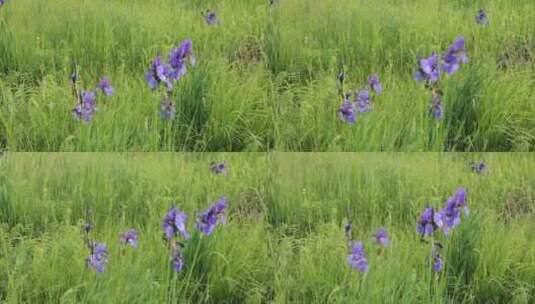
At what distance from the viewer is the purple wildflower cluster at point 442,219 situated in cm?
275

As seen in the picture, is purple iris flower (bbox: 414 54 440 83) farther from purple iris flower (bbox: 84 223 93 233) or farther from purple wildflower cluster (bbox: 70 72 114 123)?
purple iris flower (bbox: 84 223 93 233)

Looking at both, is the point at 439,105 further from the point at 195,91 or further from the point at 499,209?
the point at 195,91

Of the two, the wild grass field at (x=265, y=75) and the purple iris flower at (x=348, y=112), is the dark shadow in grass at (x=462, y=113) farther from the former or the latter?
the purple iris flower at (x=348, y=112)

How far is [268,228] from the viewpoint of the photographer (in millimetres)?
2809

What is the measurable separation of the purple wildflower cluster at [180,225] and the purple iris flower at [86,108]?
0.44m

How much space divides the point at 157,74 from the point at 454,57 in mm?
1073

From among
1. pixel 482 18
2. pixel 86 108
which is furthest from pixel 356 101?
pixel 86 108

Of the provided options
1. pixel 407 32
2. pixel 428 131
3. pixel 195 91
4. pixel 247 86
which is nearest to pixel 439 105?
pixel 428 131

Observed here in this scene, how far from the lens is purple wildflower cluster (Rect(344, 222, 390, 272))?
271 cm

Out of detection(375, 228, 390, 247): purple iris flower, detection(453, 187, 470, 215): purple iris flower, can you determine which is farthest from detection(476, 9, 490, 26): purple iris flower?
detection(375, 228, 390, 247): purple iris flower

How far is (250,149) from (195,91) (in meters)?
0.28

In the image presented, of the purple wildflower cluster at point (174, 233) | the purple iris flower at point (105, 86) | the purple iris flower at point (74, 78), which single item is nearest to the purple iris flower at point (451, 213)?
the purple wildflower cluster at point (174, 233)

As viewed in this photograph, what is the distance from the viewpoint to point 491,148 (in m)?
2.87

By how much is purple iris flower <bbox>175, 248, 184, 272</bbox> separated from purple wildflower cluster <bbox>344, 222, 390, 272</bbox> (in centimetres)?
56
